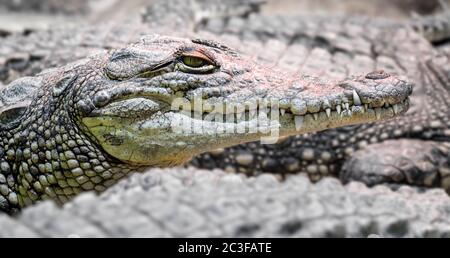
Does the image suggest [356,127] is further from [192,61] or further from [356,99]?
[192,61]

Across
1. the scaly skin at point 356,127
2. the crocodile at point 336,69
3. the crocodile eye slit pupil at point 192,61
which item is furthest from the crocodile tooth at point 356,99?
the scaly skin at point 356,127

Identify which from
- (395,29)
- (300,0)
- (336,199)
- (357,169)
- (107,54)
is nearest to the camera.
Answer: (336,199)

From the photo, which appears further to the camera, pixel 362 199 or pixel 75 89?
pixel 75 89

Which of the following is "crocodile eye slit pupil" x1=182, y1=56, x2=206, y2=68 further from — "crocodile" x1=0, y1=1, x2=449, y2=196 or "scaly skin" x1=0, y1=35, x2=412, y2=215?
"crocodile" x1=0, y1=1, x2=449, y2=196

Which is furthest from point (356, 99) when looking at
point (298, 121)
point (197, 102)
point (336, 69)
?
point (336, 69)

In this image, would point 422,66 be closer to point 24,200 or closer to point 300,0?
point 24,200

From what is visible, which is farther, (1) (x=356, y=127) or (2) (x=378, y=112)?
(1) (x=356, y=127)
